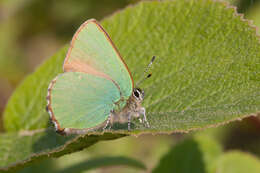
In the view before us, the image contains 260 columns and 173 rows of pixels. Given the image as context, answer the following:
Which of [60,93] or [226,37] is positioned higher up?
[226,37]

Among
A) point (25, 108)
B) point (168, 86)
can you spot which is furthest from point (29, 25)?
point (168, 86)

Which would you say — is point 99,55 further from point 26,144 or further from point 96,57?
point 26,144

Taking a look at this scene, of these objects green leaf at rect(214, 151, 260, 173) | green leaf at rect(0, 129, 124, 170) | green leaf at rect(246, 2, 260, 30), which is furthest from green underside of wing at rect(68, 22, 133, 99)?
green leaf at rect(246, 2, 260, 30)

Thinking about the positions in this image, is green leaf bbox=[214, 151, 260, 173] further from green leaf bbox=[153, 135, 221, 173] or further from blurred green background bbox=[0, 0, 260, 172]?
blurred green background bbox=[0, 0, 260, 172]

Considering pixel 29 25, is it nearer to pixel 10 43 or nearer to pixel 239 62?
pixel 10 43

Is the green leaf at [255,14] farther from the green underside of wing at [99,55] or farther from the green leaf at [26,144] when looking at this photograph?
the green leaf at [26,144]

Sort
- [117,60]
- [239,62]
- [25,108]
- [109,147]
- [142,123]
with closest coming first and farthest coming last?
[239,62] < [142,123] < [117,60] < [25,108] < [109,147]

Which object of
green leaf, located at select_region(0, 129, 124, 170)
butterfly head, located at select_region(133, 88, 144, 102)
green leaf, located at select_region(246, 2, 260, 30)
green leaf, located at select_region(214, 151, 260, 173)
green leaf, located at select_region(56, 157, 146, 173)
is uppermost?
green leaf, located at select_region(246, 2, 260, 30)

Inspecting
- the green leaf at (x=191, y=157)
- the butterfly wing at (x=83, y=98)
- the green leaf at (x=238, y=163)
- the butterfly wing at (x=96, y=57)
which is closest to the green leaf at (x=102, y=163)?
the green leaf at (x=191, y=157)
